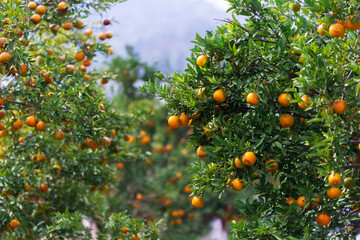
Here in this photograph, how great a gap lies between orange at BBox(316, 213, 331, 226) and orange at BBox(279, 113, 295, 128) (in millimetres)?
754

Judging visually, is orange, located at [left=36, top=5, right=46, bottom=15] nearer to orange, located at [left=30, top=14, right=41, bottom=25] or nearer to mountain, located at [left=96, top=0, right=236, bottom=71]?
orange, located at [left=30, top=14, right=41, bottom=25]

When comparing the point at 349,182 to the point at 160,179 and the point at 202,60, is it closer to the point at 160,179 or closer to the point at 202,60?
the point at 202,60

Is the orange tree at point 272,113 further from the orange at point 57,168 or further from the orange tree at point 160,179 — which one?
the orange tree at point 160,179

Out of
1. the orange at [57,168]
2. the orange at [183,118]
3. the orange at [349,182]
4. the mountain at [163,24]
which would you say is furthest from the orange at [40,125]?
the mountain at [163,24]

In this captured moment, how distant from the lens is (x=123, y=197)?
37.9 ft

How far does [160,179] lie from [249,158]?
344 inches

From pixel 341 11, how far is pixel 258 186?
1573mm

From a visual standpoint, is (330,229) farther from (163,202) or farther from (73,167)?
(163,202)

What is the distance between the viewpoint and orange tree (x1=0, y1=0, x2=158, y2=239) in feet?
12.1

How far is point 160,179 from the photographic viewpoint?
11500mm

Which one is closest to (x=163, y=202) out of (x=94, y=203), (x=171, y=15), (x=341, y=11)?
(x=94, y=203)

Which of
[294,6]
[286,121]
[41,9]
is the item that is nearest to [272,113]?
[286,121]

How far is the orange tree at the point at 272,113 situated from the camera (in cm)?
285

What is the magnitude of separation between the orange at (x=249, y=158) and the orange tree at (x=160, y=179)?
8.10 meters
